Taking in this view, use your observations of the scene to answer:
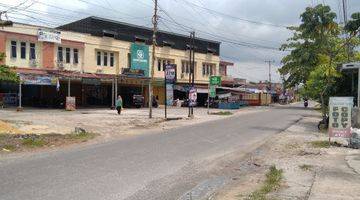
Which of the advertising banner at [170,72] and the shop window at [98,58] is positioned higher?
the shop window at [98,58]

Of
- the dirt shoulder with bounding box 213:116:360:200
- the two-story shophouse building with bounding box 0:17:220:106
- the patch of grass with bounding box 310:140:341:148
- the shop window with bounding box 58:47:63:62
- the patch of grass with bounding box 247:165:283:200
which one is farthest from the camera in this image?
the shop window with bounding box 58:47:63:62

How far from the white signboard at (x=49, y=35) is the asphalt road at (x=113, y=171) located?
29.3m

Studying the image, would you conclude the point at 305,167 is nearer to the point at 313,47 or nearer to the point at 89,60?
the point at 89,60

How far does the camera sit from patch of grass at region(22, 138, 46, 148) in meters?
18.1

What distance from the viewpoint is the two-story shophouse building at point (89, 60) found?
44.9 m

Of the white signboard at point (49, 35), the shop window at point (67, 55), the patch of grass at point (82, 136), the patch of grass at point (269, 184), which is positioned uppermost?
the white signboard at point (49, 35)

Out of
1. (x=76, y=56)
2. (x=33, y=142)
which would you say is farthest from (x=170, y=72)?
(x=33, y=142)

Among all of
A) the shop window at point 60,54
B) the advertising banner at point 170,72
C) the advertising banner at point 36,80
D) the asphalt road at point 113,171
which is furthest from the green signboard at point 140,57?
the asphalt road at point 113,171

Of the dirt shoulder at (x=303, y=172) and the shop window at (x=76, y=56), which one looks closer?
the dirt shoulder at (x=303, y=172)

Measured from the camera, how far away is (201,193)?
10.0m

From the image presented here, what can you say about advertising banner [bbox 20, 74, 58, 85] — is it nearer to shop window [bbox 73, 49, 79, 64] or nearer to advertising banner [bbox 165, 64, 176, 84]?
shop window [bbox 73, 49, 79, 64]

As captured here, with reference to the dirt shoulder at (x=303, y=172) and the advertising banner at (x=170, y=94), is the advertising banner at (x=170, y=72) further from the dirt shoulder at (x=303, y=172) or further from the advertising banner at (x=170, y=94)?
the advertising banner at (x=170, y=94)

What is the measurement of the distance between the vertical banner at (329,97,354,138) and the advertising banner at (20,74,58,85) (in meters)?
28.4

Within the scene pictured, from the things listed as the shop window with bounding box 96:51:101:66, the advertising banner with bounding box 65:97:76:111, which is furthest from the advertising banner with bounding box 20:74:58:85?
the shop window with bounding box 96:51:101:66
